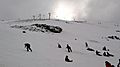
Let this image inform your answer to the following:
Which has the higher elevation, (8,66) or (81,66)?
(8,66)

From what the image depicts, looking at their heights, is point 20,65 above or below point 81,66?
above

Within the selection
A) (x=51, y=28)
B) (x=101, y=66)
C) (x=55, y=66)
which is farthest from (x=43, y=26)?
(x=55, y=66)

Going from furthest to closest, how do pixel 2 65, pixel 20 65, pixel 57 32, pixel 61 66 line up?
pixel 57 32 < pixel 61 66 < pixel 20 65 < pixel 2 65

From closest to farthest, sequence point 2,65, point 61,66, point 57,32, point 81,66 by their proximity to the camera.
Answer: point 2,65, point 61,66, point 81,66, point 57,32

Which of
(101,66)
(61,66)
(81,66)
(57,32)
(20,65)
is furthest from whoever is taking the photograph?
(57,32)

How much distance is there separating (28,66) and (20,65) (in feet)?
2.01

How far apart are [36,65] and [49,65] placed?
1.39 m

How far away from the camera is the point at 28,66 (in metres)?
16.6

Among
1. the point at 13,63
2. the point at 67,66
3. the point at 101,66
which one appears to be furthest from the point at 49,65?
the point at 101,66

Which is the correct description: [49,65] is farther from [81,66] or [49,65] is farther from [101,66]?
[101,66]

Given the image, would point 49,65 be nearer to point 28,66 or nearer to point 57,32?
point 28,66

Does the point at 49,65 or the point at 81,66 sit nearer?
the point at 49,65

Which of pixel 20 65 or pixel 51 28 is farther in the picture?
pixel 51 28

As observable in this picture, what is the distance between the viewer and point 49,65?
18.6 m
